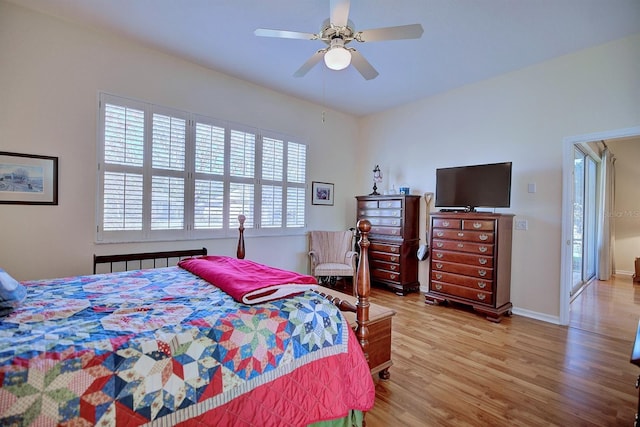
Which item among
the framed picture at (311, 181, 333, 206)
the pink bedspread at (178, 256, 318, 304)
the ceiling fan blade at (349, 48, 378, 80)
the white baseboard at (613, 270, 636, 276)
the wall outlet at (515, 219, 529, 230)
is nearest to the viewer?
the pink bedspread at (178, 256, 318, 304)

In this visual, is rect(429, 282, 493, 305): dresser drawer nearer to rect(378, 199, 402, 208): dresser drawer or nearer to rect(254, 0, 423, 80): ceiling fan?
rect(378, 199, 402, 208): dresser drawer

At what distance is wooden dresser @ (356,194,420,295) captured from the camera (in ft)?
14.5

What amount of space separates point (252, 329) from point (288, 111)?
3834mm

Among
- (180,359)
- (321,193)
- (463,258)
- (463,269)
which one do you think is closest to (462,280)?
(463,269)

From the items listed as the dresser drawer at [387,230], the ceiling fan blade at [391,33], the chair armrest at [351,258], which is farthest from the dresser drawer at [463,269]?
the ceiling fan blade at [391,33]

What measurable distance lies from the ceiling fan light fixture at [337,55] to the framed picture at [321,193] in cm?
270

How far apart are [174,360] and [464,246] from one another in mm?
3462

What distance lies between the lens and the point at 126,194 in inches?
123

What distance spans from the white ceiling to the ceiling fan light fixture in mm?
460

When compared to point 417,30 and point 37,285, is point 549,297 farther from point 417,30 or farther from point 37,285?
point 37,285

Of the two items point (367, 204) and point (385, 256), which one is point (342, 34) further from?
point (385, 256)

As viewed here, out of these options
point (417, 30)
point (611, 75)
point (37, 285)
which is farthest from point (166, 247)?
point (611, 75)

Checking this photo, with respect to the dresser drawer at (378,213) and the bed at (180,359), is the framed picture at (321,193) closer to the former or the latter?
the dresser drawer at (378,213)

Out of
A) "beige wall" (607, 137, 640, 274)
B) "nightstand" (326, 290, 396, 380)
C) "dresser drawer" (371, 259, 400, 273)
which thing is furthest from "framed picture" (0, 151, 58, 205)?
"beige wall" (607, 137, 640, 274)
